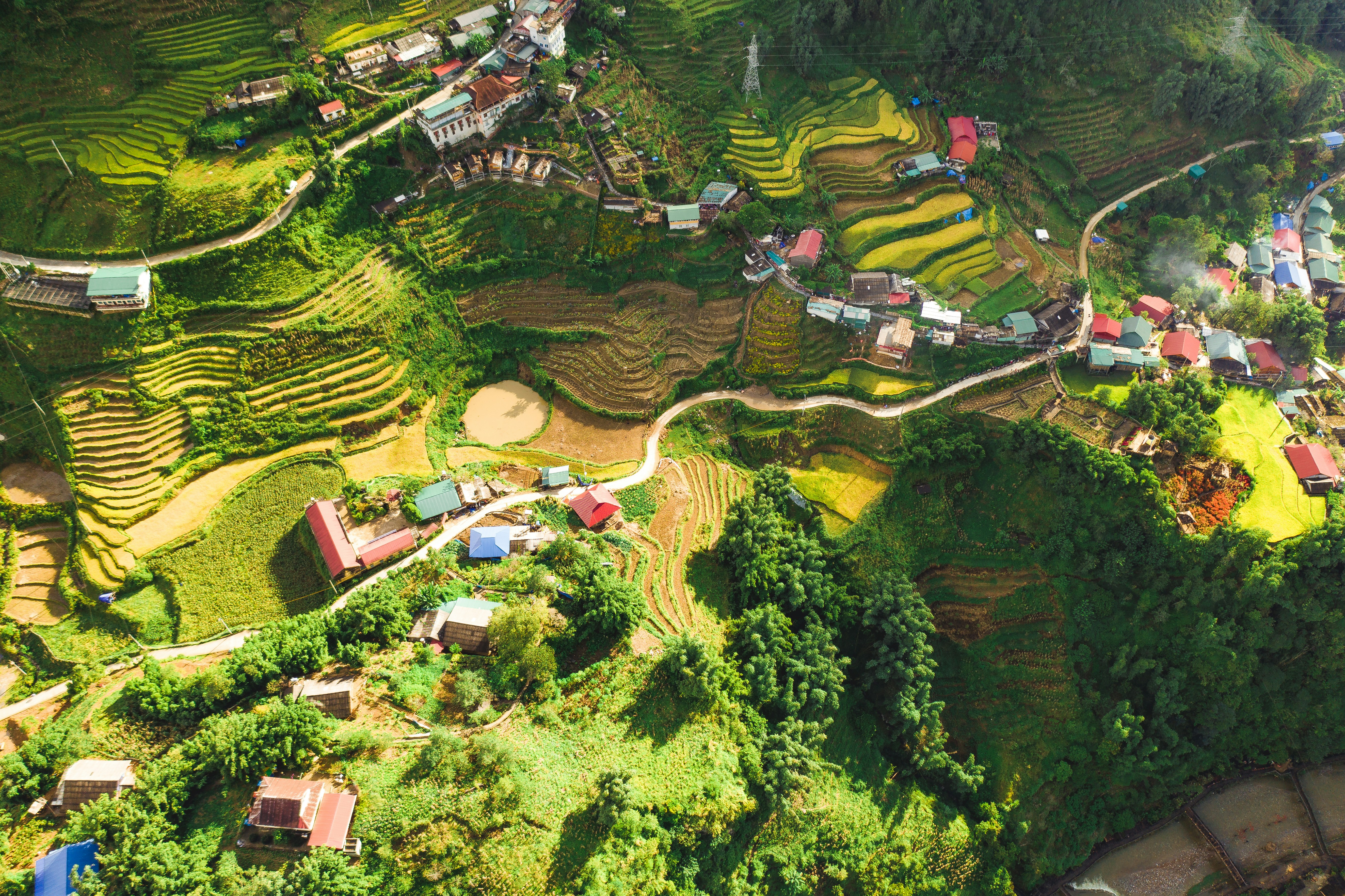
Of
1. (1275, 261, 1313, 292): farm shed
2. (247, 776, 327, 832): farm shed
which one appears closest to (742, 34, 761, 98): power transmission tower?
(1275, 261, 1313, 292): farm shed

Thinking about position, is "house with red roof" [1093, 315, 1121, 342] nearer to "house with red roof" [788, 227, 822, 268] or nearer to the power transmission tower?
"house with red roof" [788, 227, 822, 268]

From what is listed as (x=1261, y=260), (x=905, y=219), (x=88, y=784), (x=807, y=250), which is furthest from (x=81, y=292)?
(x=1261, y=260)

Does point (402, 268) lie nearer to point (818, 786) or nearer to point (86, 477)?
point (86, 477)

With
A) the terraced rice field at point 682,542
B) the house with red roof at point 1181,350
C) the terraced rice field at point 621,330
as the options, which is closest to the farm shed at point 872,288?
the terraced rice field at point 621,330

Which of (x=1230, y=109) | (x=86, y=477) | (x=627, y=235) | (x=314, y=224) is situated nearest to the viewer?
(x=86, y=477)

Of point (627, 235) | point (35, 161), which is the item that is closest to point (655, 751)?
point (627, 235)

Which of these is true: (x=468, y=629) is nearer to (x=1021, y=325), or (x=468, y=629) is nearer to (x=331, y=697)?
(x=331, y=697)
